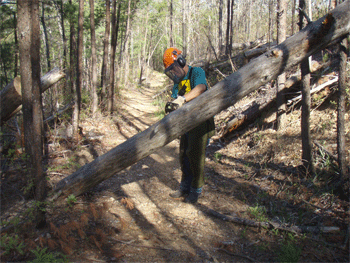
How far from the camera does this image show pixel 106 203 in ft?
12.0

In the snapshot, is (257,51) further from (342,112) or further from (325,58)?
(342,112)

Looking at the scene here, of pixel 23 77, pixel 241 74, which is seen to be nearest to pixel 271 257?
pixel 241 74

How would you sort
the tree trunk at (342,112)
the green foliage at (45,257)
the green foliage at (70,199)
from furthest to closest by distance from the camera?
the green foliage at (70,199)
the tree trunk at (342,112)
the green foliage at (45,257)

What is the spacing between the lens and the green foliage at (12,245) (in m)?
2.53

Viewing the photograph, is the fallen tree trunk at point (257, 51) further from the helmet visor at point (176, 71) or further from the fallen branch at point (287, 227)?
the fallen branch at point (287, 227)

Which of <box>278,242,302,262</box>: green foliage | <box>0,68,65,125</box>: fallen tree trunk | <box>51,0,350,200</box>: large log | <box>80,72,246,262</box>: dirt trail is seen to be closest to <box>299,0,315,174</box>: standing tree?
<box>51,0,350,200</box>: large log

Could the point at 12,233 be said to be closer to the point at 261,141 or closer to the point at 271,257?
the point at 271,257

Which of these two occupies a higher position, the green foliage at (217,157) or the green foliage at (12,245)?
the green foliage at (12,245)

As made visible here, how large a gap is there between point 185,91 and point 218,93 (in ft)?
2.78

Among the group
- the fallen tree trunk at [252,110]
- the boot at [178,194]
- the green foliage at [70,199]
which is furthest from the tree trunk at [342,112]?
the green foliage at [70,199]

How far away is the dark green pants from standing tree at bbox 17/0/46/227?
77.2 inches

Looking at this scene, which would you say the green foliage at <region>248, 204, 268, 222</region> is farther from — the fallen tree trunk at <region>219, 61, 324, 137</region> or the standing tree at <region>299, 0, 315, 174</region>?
the fallen tree trunk at <region>219, 61, 324, 137</region>

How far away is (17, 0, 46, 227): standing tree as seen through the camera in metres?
2.71

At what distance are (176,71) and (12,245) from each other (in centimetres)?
293
